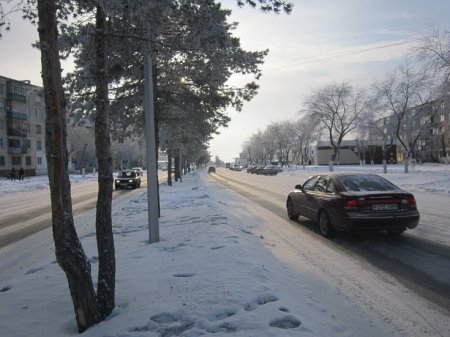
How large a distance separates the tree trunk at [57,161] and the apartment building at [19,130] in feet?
207

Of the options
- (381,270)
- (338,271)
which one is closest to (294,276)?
(338,271)

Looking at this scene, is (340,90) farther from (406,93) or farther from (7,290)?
(7,290)

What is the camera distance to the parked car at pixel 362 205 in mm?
9102

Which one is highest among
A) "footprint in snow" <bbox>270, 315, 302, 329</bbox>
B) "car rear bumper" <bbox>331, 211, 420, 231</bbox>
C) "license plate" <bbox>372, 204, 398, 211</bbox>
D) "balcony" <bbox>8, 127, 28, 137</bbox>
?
"balcony" <bbox>8, 127, 28, 137</bbox>

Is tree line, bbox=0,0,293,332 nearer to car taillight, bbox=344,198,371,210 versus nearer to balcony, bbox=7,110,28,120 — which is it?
car taillight, bbox=344,198,371,210

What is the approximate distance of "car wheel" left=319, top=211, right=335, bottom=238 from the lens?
9.90 m

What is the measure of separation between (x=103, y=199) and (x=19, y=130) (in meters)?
69.3

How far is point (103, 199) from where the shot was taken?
4.94 meters

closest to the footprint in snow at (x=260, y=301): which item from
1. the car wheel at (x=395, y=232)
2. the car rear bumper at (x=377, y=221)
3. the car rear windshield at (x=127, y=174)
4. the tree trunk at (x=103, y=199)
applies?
the tree trunk at (x=103, y=199)

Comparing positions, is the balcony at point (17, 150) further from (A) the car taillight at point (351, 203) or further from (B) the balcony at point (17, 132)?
(A) the car taillight at point (351, 203)

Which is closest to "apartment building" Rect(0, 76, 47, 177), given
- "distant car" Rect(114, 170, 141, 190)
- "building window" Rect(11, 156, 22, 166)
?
"building window" Rect(11, 156, 22, 166)

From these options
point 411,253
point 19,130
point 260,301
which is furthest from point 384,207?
point 19,130

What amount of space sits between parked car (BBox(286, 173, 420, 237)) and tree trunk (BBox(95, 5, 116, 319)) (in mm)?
5665

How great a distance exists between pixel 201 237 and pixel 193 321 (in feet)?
14.8
